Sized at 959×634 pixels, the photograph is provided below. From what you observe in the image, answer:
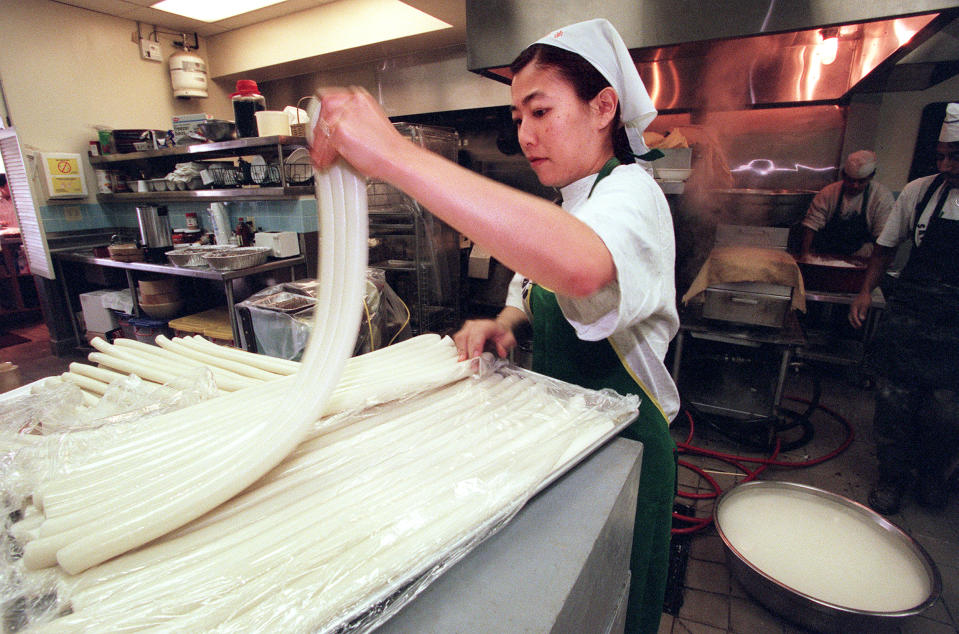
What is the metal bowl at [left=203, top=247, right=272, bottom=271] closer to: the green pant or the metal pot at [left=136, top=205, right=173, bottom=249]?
the metal pot at [left=136, top=205, right=173, bottom=249]

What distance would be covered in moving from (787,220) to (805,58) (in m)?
1.71

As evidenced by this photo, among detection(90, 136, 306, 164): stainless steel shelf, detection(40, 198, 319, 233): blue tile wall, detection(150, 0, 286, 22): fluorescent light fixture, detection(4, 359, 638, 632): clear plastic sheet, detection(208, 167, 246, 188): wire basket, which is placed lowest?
detection(4, 359, 638, 632): clear plastic sheet

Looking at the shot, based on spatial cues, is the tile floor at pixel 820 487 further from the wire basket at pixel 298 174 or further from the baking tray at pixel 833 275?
the wire basket at pixel 298 174

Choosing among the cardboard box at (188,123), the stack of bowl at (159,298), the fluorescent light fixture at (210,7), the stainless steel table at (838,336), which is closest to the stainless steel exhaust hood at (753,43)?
the stainless steel table at (838,336)

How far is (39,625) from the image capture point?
0.47 meters

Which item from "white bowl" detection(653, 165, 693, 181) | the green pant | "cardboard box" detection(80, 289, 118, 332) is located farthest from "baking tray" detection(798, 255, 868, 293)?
"cardboard box" detection(80, 289, 118, 332)

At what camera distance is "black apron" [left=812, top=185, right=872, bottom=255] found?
3.92m

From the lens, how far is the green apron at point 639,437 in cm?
109

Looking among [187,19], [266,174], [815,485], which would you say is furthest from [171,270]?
[815,485]

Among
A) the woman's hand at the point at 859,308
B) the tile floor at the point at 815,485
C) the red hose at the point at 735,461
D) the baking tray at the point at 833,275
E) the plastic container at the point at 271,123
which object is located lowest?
the tile floor at the point at 815,485

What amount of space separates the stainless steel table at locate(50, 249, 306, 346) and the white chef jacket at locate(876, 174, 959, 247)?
3848mm

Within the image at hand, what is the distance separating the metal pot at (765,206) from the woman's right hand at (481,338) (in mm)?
3211

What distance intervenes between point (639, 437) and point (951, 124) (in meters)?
2.52

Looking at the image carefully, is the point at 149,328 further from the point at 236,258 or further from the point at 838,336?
the point at 838,336
